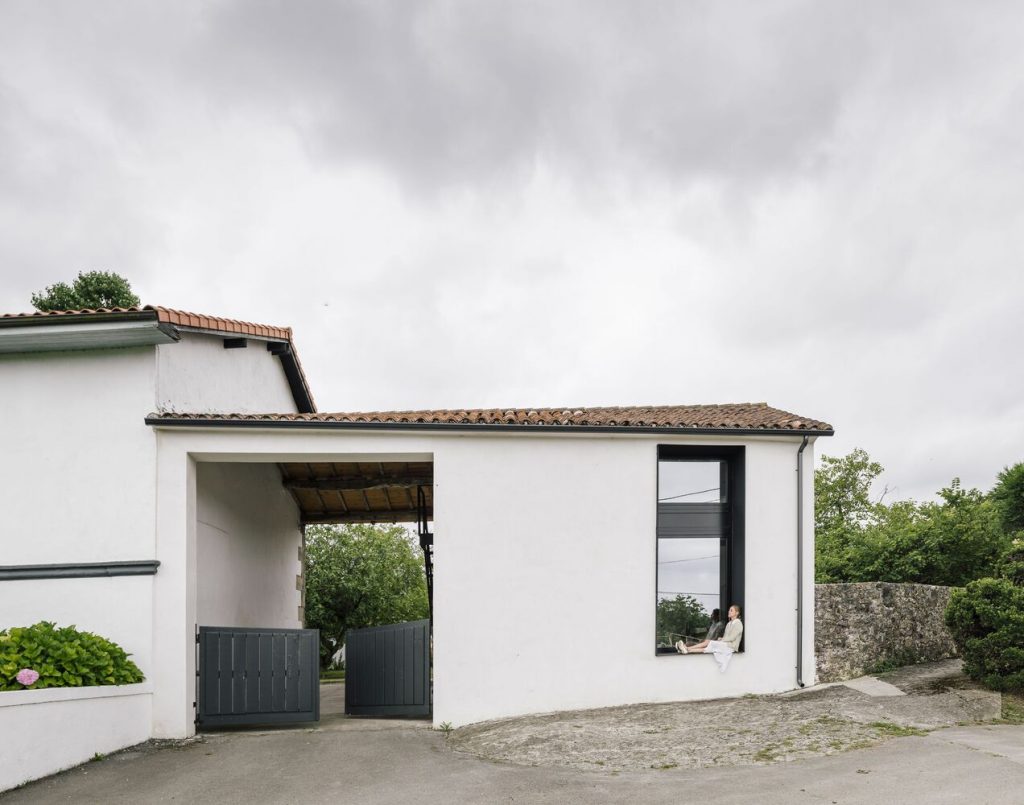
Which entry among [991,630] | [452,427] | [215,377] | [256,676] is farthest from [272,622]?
[991,630]

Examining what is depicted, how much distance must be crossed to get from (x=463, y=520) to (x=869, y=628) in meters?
6.31

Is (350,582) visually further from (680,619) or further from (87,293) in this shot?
(680,619)

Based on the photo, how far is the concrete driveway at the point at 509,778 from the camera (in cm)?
636

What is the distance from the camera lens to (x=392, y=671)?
11.9 meters

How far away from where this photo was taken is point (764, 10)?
11.7 m

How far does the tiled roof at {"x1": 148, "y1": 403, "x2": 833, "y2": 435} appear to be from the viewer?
10.1m

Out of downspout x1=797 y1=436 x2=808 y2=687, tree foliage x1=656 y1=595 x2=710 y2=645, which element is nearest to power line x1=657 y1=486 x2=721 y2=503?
downspout x1=797 y1=436 x2=808 y2=687

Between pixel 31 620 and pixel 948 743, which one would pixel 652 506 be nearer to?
pixel 948 743

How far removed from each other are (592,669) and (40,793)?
6.20 meters

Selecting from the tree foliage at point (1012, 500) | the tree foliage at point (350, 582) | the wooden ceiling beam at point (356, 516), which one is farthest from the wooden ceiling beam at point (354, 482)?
the tree foliage at point (1012, 500)

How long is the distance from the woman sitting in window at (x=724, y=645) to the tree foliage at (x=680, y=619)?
0.15 meters

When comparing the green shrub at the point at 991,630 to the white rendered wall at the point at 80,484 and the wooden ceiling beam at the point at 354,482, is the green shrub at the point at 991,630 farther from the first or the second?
the white rendered wall at the point at 80,484

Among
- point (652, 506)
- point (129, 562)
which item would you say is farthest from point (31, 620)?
point (652, 506)

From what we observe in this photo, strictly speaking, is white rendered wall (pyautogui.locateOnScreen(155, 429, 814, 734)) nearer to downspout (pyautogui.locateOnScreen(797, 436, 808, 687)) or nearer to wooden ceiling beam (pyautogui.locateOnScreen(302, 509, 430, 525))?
downspout (pyautogui.locateOnScreen(797, 436, 808, 687))
